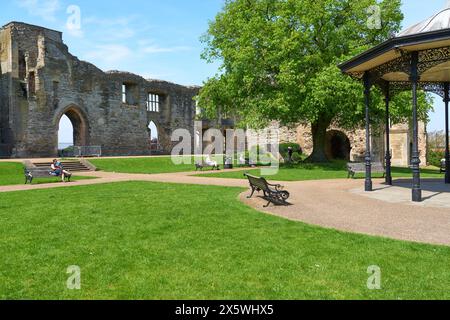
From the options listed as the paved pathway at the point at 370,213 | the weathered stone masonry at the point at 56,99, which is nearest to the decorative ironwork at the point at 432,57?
the paved pathway at the point at 370,213

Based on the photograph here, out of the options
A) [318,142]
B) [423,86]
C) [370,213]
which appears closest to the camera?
[370,213]

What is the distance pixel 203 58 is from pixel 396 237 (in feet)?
72.2

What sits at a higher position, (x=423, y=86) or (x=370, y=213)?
(x=423, y=86)

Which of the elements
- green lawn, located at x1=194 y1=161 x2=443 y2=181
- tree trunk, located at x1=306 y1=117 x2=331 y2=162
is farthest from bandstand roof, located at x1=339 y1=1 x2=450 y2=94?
tree trunk, located at x1=306 y1=117 x2=331 y2=162

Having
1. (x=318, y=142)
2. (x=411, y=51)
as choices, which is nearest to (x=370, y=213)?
(x=411, y=51)

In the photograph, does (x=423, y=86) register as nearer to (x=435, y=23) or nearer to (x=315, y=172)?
(x=435, y=23)

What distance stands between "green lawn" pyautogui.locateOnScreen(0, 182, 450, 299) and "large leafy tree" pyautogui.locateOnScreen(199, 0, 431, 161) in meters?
13.3

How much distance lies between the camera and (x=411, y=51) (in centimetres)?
1004

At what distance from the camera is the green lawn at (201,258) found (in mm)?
4102

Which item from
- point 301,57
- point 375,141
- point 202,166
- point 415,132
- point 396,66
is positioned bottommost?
point 202,166

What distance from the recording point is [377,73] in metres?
12.1

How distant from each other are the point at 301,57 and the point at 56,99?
67.3 feet

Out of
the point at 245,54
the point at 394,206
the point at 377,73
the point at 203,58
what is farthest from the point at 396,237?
the point at 203,58

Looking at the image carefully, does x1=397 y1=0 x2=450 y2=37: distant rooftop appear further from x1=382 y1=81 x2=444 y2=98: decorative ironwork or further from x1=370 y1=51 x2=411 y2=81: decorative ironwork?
x1=382 y1=81 x2=444 y2=98: decorative ironwork
